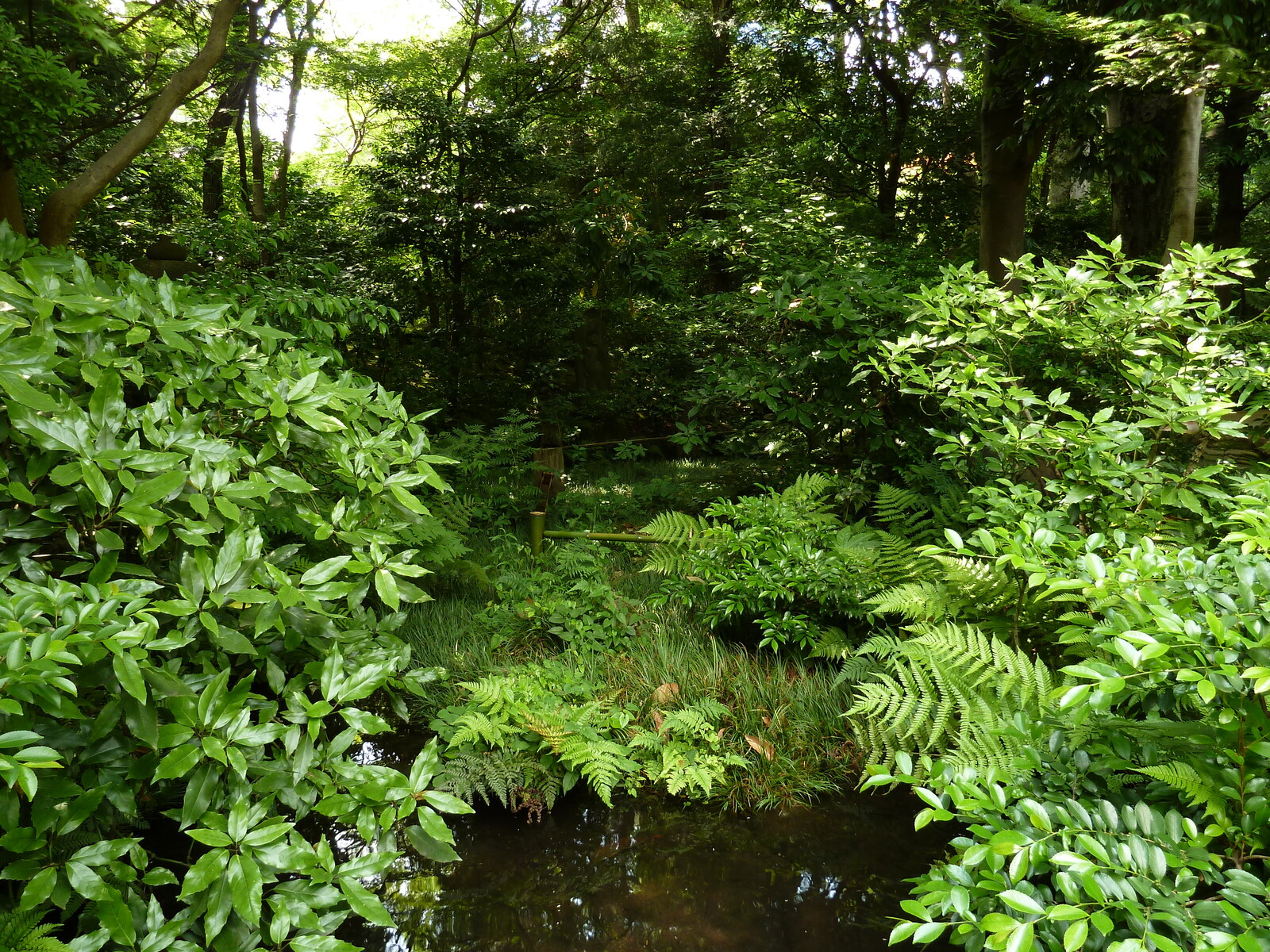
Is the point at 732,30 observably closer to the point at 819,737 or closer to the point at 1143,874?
the point at 819,737

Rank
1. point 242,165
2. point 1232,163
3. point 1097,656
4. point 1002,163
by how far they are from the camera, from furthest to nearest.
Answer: point 242,165, point 1232,163, point 1002,163, point 1097,656

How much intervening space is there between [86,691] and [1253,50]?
5.63 meters

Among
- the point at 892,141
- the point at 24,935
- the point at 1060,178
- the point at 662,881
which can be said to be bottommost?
Result: the point at 662,881

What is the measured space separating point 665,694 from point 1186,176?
5.39 meters

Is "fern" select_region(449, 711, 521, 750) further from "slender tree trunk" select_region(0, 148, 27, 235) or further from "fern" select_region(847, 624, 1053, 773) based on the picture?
"slender tree trunk" select_region(0, 148, 27, 235)

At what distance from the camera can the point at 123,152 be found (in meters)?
3.63

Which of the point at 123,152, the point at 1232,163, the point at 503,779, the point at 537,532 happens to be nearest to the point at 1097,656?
the point at 503,779

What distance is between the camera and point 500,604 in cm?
418

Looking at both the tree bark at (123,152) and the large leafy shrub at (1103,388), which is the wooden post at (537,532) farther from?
the tree bark at (123,152)

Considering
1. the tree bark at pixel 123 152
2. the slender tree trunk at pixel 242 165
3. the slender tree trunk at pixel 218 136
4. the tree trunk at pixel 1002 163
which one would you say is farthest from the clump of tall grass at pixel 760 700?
the slender tree trunk at pixel 242 165

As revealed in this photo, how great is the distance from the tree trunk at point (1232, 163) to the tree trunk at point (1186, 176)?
10.5 ft

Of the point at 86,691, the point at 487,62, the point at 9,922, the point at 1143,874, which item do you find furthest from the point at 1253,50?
the point at 487,62

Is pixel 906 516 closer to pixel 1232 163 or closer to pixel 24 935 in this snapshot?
pixel 24 935

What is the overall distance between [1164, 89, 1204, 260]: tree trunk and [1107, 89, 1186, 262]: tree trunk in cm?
5
